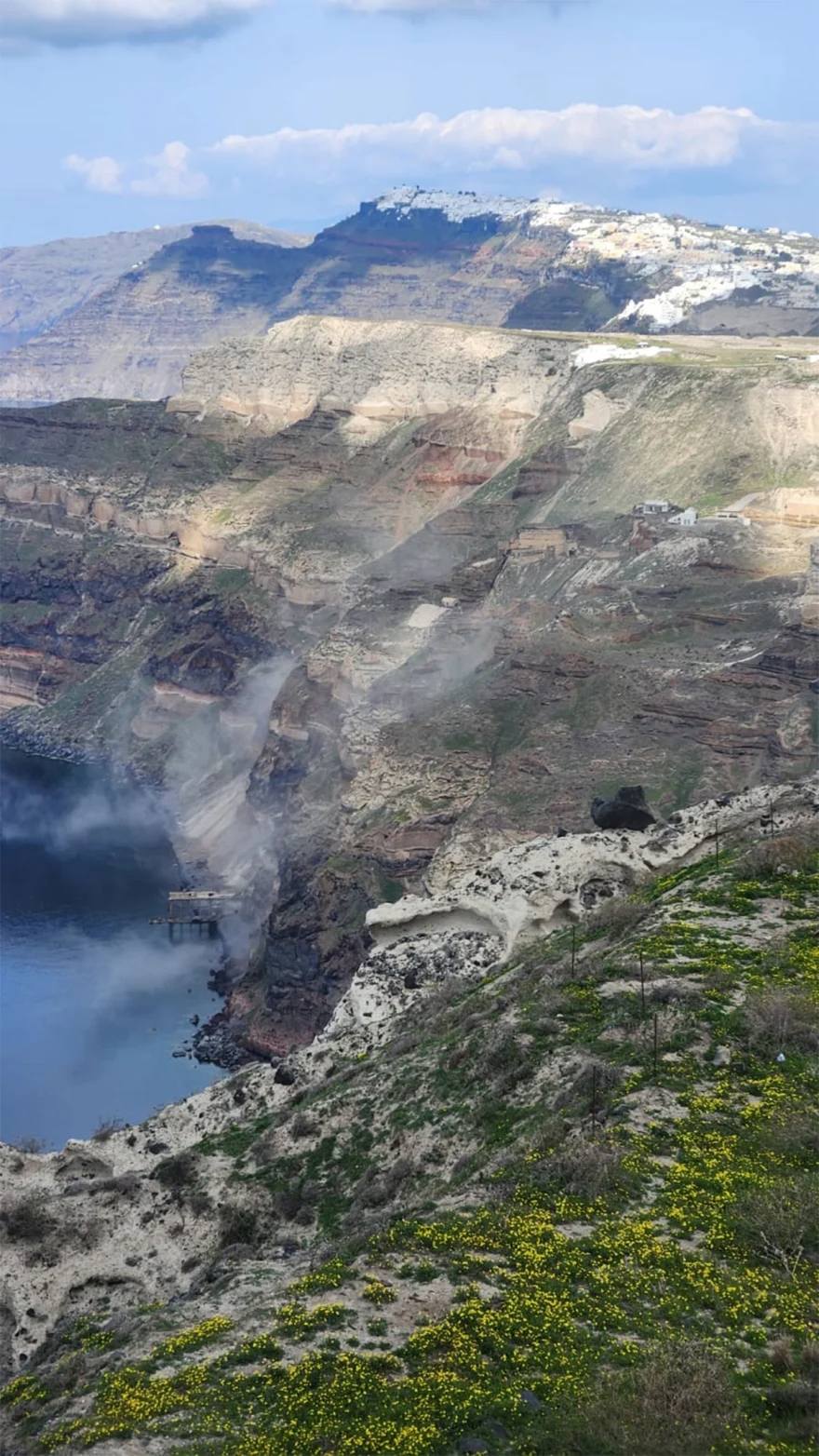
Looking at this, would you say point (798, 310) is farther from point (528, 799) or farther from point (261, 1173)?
point (261, 1173)

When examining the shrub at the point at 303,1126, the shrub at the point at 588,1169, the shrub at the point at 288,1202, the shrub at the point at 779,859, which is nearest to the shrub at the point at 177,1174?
the shrub at the point at 288,1202

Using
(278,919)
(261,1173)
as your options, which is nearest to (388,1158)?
(261,1173)

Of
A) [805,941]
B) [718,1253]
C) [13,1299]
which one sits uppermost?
[805,941]

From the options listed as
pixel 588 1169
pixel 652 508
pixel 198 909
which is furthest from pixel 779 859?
pixel 652 508

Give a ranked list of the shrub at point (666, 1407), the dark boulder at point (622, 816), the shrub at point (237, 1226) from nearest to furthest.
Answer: the shrub at point (666, 1407), the shrub at point (237, 1226), the dark boulder at point (622, 816)

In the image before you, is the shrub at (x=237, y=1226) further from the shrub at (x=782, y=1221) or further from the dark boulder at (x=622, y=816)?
the dark boulder at (x=622, y=816)

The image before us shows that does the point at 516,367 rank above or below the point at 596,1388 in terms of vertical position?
above

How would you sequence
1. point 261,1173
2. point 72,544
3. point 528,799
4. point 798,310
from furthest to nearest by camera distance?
point 798,310 → point 72,544 → point 528,799 → point 261,1173

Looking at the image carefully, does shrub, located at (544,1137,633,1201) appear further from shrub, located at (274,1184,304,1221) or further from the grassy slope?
shrub, located at (274,1184,304,1221)
